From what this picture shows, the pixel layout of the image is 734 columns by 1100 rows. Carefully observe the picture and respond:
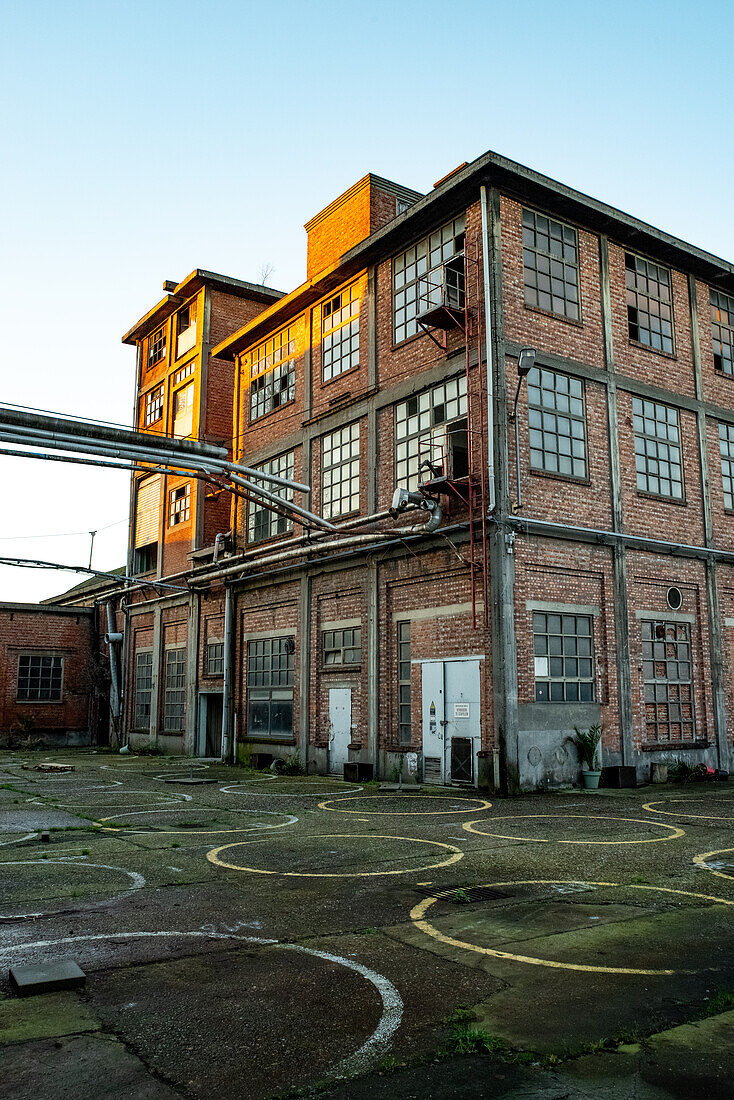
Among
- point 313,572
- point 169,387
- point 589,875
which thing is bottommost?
point 589,875

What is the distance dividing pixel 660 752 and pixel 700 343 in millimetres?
9337

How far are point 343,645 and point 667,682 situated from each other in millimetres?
6786

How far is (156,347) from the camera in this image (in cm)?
3122

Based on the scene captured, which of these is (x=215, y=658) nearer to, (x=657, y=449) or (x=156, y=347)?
(x=156, y=347)

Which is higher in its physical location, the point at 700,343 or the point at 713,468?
the point at 700,343

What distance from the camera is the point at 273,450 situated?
22656 mm

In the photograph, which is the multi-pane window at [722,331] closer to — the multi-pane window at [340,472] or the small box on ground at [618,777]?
the multi-pane window at [340,472]

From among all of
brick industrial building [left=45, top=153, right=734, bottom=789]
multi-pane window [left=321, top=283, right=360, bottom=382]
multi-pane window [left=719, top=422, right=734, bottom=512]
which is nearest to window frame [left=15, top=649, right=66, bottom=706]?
brick industrial building [left=45, top=153, right=734, bottom=789]

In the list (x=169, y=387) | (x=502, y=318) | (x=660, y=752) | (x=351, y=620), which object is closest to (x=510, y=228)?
(x=502, y=318)

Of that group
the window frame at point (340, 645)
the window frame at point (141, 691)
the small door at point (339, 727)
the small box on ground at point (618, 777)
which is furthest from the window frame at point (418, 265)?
the window frame at point (141, 691)

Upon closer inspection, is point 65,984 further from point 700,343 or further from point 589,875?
point 700,343

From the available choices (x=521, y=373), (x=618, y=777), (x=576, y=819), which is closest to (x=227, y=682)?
(x=618, y=777)

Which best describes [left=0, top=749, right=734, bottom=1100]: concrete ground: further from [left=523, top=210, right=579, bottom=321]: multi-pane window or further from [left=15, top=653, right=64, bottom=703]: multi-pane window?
[left=15, top=653, right=64, bottom=703]: multi-pane window

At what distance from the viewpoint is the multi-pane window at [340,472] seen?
62.5ft
